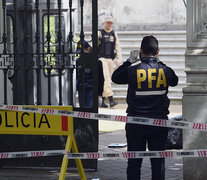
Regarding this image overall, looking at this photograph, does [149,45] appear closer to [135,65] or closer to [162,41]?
[135,65]

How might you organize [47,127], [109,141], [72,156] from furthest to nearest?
[109,141], [47,127], [72,156]

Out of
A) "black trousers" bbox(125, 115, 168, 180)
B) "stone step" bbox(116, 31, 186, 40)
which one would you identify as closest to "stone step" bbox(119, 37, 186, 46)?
"stone step" bbox(116, 31, 186, 40)

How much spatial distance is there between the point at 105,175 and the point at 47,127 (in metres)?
0.98

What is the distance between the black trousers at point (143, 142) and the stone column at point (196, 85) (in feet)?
2.83

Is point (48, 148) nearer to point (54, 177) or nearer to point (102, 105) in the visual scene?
point (54, 177)

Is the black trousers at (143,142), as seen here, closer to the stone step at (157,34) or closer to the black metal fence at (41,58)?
the black metal fence at (41,58)

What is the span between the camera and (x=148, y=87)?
6.82m

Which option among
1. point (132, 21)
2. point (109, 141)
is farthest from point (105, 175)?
point (132, 21)

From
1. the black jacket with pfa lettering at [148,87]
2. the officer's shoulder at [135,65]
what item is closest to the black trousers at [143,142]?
the black jacket with pfa lettering at [148,87]

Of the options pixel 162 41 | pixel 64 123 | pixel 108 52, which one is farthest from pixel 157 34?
pixel 64 123

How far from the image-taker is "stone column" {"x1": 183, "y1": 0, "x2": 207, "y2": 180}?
766 centimetres

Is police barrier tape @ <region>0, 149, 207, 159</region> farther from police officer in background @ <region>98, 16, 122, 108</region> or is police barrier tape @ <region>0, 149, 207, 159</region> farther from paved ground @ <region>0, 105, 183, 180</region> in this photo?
police officer in background @ <region>98, 16, 122, 108</region>

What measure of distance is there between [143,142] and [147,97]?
1.61ft

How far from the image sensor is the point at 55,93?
12078mm
